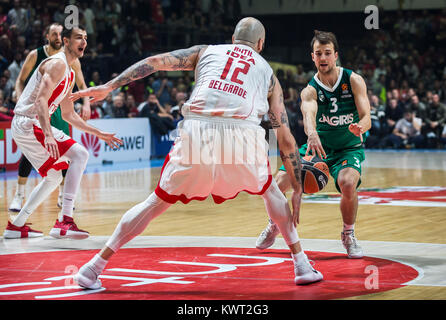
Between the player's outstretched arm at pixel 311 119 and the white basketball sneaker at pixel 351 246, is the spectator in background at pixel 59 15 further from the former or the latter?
the white basketball sneaker at pixel 351 246

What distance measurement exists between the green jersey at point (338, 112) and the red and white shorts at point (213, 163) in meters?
1.93

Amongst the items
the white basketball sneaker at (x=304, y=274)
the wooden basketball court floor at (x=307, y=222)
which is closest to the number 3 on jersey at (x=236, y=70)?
the white basketball sneaker at (x=304, y=274)

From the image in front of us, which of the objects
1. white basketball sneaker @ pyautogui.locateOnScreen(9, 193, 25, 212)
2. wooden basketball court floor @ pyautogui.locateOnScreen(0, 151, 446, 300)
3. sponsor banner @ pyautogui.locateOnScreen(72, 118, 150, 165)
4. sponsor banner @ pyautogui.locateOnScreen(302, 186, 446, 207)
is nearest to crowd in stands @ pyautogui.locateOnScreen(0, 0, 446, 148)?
sponsor banner @ pyautogui.locateOnScreen(72, 118, 150, 165)

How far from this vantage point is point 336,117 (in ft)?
24.1

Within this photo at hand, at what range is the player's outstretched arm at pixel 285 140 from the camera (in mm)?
5738

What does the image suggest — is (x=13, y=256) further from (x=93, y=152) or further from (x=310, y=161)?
(x=93, y=152)

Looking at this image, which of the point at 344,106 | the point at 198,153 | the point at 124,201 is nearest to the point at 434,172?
the point at 124,201

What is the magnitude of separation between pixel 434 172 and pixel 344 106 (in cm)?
847

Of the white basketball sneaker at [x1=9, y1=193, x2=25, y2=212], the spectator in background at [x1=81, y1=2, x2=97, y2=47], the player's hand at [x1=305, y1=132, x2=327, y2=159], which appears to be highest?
the spectator in background at [x1=81, y1=2, x2=97, y2=47]

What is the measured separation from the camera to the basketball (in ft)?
23.6

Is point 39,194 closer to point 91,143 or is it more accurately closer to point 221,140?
point 221,140

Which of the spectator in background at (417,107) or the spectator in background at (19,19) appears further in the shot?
the spectator in background at (417,107)

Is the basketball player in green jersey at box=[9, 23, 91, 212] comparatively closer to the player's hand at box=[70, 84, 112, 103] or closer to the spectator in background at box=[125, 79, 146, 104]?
the player's hand at box=[70, 84, 112, 103]

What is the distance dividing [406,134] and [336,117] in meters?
15.5
